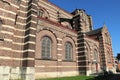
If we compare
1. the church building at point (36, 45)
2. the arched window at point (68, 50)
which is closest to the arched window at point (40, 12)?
the church building at point (36, 45)

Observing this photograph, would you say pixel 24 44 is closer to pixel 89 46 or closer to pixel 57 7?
pixel 89 46

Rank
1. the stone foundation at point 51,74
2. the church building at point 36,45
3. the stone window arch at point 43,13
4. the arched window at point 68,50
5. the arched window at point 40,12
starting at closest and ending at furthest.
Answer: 1. the church building at point 36,45
2. the stone foundation at point 51,74
3. the arched window at point 68,50
4. the arched window at point 40,12
5. the stone window arch at point 43,13

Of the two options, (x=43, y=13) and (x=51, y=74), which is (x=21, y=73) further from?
(x=43, y=13)

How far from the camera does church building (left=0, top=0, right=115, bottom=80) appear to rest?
13.0 m

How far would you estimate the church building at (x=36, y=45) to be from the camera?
42.7 ft

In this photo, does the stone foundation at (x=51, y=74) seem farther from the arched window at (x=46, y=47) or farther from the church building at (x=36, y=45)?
the arched window at (x=46, y=47)

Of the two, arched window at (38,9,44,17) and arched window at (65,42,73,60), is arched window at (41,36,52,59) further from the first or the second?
arched window at (38,9,44,17)

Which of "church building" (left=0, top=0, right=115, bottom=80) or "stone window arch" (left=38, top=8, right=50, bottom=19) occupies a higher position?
"stone window arch" (left=38, top=8, right=50, bottom=19)

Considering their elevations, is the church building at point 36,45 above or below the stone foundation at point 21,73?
above

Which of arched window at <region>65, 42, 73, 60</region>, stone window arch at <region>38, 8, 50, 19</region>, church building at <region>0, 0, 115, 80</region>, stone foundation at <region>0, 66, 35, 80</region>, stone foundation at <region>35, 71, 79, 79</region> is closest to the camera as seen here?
church building at <region>0, 0, 115, 80</region>

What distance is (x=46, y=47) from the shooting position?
17.5m

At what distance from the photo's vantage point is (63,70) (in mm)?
19281

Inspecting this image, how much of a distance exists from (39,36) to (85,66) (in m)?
10.2

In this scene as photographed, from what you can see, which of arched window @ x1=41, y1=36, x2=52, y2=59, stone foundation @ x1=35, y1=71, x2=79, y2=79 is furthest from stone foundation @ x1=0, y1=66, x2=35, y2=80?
arched window @ x1=41, y1=36, x2=52, y2=59
